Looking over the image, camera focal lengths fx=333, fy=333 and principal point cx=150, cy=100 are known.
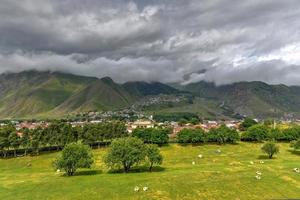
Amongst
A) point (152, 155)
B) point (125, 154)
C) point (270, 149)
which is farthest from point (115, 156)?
point (270, 149)

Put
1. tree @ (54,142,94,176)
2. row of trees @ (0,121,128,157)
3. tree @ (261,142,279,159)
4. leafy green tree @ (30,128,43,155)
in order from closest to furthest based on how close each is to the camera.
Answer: tree @ (54,142,94,176) → tree @ (261,142,279,159) → row of trees @ (0,121,128,157) → leafy green tree @ (30,128,43,155)

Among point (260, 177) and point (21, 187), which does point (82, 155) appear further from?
point (260, 177)

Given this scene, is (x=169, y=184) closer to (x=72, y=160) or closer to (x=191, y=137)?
(x=72, y=160)

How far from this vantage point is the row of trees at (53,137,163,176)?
4456 inches

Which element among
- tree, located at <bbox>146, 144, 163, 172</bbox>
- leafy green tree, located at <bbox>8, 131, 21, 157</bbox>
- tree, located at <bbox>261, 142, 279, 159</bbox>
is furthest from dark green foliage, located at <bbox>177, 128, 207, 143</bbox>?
leafy green tree, located at <bbox>8, 131, 21, 157</bbox>

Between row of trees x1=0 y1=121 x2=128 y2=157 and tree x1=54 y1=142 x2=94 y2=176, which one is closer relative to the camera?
tree x1=54 y1=142 x2=94 y2=176

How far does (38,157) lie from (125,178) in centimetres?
7531

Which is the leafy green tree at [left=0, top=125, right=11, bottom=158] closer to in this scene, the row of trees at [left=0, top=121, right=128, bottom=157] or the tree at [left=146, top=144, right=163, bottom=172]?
the row of trees at [left=0, top=121, right=128, bottom=157]

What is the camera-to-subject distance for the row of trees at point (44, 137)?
170m

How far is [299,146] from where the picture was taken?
16825 centimetres

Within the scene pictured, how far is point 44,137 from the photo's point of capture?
7047 inches

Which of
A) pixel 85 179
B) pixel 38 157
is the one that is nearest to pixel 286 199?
pixel 85 179

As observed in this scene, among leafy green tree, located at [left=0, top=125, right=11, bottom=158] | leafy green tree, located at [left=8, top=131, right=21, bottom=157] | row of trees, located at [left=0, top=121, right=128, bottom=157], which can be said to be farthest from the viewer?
row of trees, located at [left=0, top=121, right=128, bottom=157]

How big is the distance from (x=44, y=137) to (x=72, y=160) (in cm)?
7325
